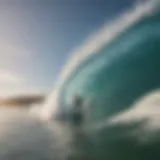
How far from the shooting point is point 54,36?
134cm

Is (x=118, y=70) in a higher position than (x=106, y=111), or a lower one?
higher

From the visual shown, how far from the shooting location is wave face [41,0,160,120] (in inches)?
50.9

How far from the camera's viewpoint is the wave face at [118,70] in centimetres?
129

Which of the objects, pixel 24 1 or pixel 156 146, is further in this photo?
pixel 24 1

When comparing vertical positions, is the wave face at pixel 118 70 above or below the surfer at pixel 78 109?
above

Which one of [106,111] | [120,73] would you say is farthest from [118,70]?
[106,111]

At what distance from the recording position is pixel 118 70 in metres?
1.31

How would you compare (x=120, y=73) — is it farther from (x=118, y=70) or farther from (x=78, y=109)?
(x=78, y=109)

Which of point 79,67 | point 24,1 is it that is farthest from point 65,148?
point 24,1

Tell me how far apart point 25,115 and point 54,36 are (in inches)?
12.5

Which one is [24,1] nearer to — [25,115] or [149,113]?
[25,115]

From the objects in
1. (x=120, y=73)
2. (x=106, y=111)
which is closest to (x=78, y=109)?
(x=106, y=111)

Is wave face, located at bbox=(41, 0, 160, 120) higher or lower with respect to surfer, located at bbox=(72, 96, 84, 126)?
higher

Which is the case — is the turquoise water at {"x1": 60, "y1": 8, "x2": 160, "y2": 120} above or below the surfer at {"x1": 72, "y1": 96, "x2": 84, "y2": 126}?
above
